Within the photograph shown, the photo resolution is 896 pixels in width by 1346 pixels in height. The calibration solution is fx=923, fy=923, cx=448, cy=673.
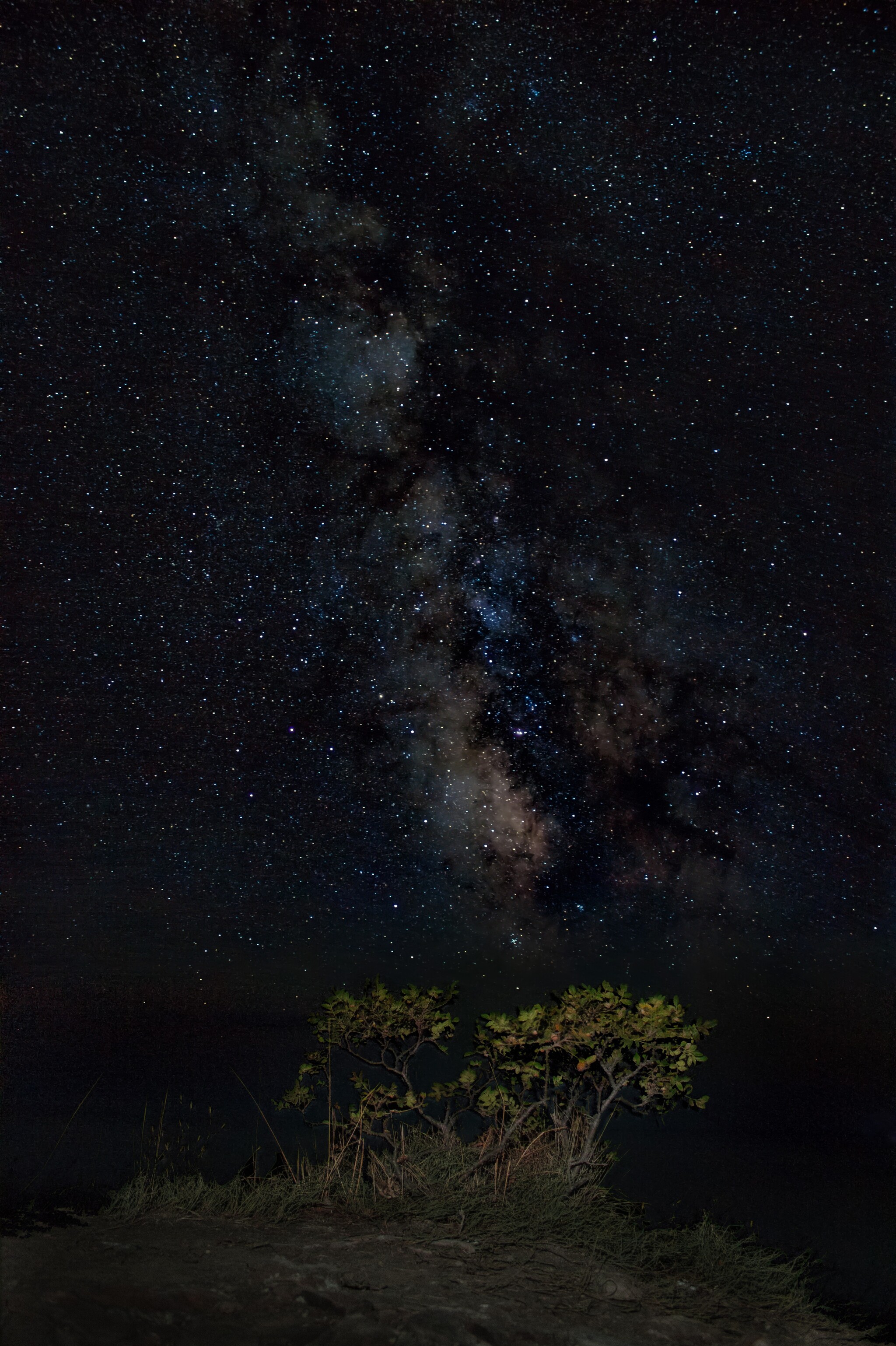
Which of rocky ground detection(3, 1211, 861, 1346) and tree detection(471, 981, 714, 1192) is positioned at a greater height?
tree detection(471, 981, 714, 1192)

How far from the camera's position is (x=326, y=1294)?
3096 millimetres

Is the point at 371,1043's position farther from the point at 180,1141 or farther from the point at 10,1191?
the point at 10,1191

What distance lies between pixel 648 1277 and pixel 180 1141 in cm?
232

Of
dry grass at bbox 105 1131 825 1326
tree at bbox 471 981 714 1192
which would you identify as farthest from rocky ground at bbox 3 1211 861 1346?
tree at bbox 471 981 714 1192

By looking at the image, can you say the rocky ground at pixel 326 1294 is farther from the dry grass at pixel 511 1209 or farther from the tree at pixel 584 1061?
the tree at pixel 584 1061

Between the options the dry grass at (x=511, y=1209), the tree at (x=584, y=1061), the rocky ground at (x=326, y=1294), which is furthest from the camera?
the tree at (x=584, y=1061)

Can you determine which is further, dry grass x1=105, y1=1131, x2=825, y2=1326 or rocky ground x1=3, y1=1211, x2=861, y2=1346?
dry grass x1=105, y1=1131, x2=825, y2=1326

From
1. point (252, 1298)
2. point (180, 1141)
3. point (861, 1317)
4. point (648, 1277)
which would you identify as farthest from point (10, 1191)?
point (861, 1317)

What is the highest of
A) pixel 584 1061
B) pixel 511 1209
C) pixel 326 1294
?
pixel 584 1061

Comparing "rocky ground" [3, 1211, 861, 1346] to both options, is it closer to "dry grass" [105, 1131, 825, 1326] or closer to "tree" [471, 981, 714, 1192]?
"dry grass" [105, 1131, 825, 1326]

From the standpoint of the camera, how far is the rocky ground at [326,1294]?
8.98 feet

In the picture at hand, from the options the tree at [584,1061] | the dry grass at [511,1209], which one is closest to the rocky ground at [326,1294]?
the dry grass at [511,1209]

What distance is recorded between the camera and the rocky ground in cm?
274

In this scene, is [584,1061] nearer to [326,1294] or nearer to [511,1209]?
[511,1209]
